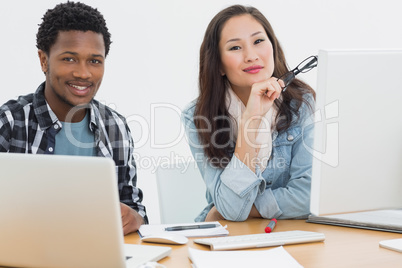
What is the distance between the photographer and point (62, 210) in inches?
41.7

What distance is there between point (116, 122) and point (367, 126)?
1113 millimetres

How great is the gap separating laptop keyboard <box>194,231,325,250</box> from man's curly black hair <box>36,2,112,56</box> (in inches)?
37.3

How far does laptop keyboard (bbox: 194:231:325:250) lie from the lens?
1381mm

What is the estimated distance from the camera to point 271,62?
6.65ft

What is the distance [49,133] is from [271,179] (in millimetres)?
828

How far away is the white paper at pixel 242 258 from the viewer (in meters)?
1.23

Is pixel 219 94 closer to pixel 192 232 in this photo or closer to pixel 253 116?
pixel 253 116

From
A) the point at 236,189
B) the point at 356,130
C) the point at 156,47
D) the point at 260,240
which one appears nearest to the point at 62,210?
the point at 260,240

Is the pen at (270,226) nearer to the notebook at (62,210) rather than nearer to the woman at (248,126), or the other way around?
the woman at (248,126)

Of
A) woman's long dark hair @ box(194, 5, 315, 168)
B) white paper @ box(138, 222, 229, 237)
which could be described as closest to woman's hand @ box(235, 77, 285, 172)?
woman's long dark hair @ box(194, 5, 315, 168)

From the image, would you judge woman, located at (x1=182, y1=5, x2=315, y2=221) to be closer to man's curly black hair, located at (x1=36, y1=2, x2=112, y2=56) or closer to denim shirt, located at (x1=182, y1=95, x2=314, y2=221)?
denim shirt, located at (x1=182, y1=95, x2=314, y2=221)

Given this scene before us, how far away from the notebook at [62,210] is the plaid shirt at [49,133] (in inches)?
29.7

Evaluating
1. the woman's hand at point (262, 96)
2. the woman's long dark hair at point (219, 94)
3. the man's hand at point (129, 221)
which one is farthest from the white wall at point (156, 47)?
the man's hand at point (129, 221)

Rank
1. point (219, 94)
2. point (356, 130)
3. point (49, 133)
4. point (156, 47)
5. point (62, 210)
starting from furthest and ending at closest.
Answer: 1. point (156, 47)
2. point (219, 94)
3. point (49, 133)
4. point (356, 130)
5. point (62, 210)
